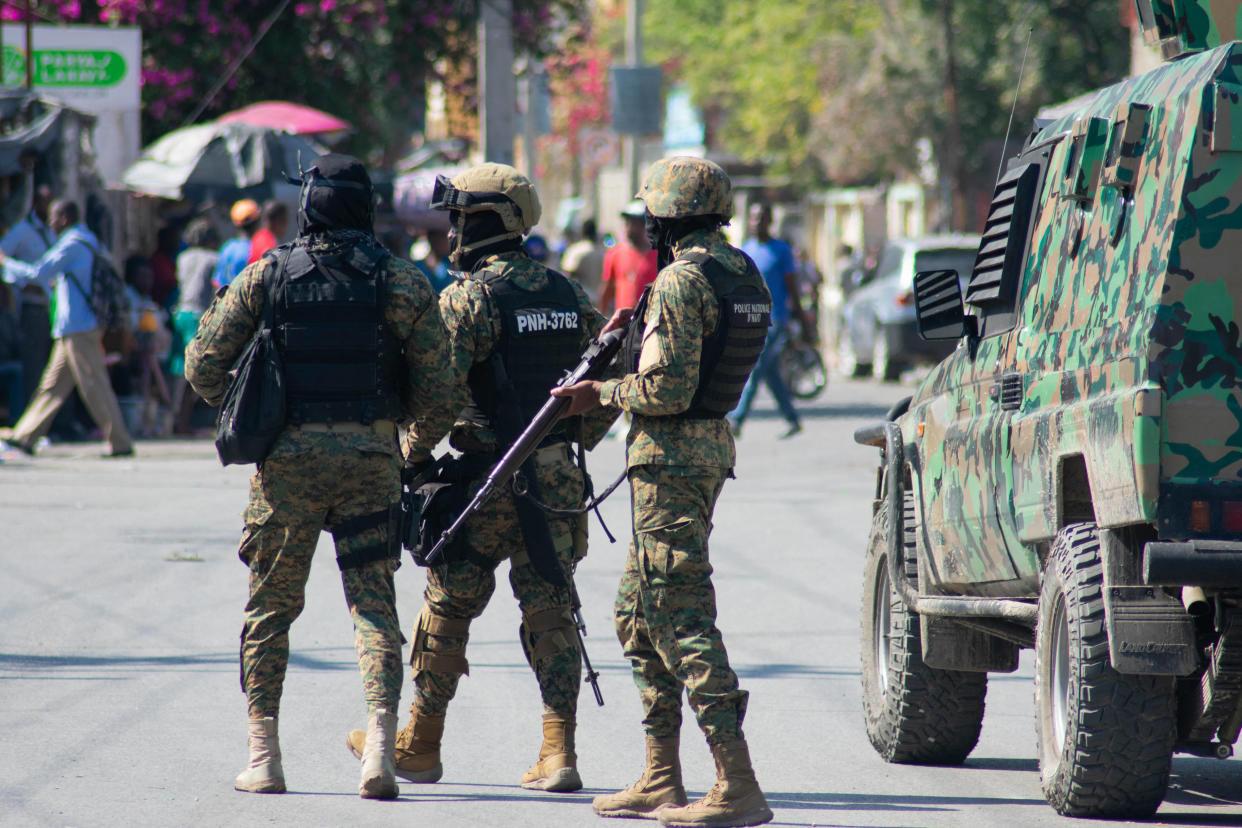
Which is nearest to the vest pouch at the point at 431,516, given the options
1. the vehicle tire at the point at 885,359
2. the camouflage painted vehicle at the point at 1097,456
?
the camouflage painted vehicle at the point at 1097,456

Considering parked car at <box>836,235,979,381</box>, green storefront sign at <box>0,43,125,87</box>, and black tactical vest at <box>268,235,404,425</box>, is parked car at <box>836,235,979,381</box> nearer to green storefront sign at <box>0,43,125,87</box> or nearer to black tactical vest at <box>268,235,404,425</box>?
green storefront sign at <box>0,43,125,87</box>

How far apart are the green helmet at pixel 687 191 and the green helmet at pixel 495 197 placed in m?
0.57

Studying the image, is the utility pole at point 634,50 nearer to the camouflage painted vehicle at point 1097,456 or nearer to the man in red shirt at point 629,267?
the man in red shirt at point 629,267

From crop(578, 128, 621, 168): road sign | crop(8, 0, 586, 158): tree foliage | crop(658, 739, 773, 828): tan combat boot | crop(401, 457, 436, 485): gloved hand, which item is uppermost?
crop(8, 0, 586, 158): tree foliage

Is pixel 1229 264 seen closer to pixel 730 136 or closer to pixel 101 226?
pixel 101 226

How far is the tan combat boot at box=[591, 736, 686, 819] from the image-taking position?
5172 millimetres

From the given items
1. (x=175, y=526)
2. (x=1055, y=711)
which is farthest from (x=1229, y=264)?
(x=175, y=526)

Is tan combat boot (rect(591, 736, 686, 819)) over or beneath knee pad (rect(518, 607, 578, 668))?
beneath

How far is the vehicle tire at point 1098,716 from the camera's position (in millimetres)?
4766

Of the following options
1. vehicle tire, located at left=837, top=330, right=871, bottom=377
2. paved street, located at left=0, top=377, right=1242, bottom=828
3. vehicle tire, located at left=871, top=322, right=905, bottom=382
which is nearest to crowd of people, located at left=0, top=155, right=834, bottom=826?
paved street, located at left=0, top=377, right=1242, bottom=828

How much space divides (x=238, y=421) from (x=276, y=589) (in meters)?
0.51

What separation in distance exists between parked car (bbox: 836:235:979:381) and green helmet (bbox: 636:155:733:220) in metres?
16.3

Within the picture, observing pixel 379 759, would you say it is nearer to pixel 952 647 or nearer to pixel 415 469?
pixel 415 469

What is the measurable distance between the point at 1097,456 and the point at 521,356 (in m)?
1.77
